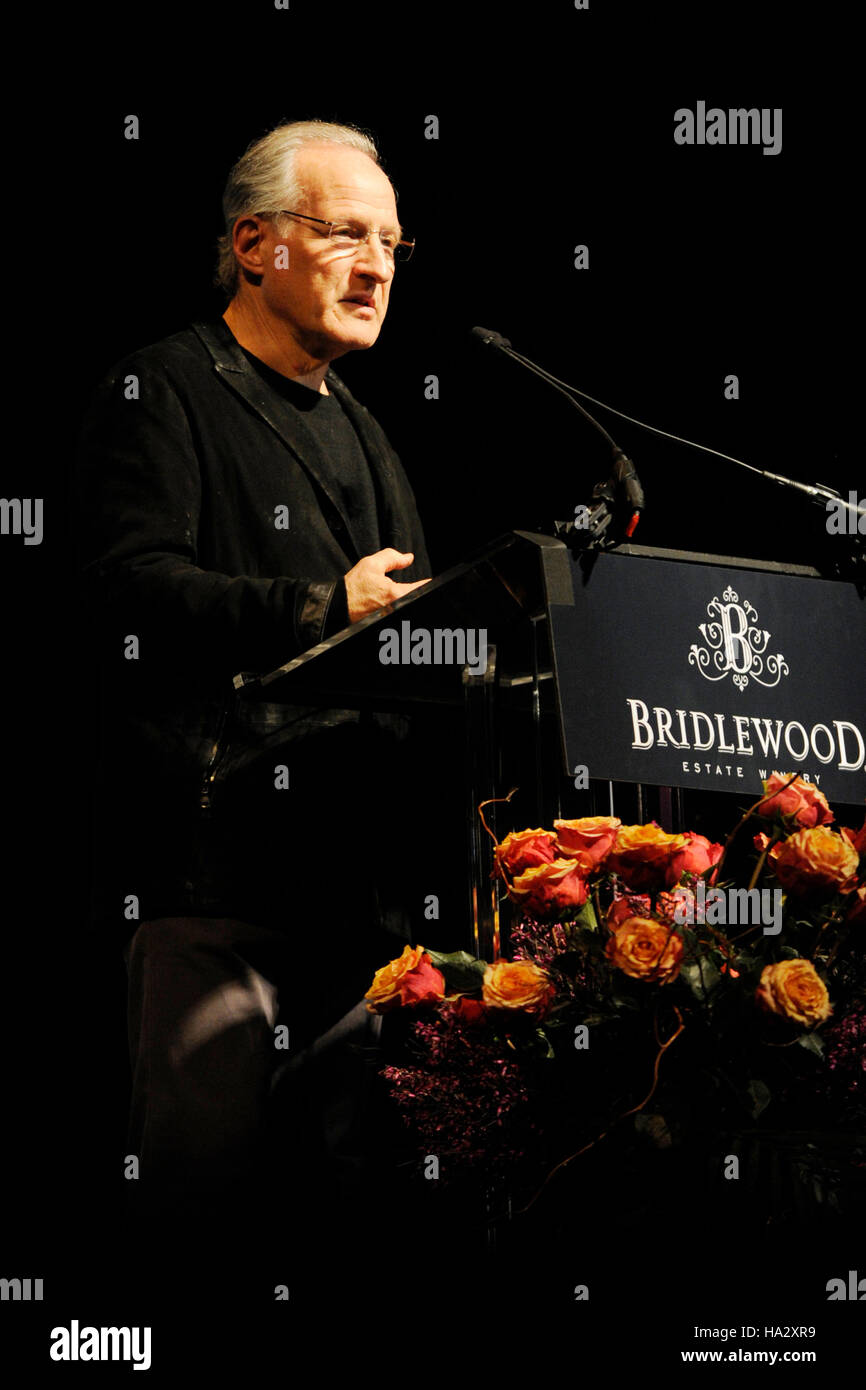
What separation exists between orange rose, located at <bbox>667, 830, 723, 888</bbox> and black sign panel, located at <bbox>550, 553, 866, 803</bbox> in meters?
0.08

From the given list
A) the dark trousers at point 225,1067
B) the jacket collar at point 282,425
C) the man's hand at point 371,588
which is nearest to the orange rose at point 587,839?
the man's hand at point 371,588

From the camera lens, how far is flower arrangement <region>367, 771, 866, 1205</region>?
1632 millimetres

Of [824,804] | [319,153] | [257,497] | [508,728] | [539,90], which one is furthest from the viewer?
[539,90]

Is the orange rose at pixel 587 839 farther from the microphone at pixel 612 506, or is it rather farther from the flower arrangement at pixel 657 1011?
the microphone at pixel 612 506

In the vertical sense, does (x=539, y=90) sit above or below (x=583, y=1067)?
above

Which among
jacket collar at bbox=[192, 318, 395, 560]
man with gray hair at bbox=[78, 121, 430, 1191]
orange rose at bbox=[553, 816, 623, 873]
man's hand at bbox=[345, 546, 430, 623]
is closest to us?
orange rose at bbox=[553, 816, 623, 873]

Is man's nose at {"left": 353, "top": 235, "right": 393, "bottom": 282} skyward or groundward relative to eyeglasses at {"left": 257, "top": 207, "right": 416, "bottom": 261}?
groundward

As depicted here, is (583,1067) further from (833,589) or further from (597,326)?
(597,326)

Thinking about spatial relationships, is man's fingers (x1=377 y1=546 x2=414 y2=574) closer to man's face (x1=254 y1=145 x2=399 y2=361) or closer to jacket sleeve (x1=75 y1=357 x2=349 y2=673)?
jacket sleeve (x1=75 y1=357 x2=349 y2=673)

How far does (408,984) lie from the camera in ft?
5.79

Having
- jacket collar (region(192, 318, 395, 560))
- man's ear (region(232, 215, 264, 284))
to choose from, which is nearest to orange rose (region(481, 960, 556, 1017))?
jacket collar (region(192, 318, 395, 560))

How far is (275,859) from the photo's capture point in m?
2.18
